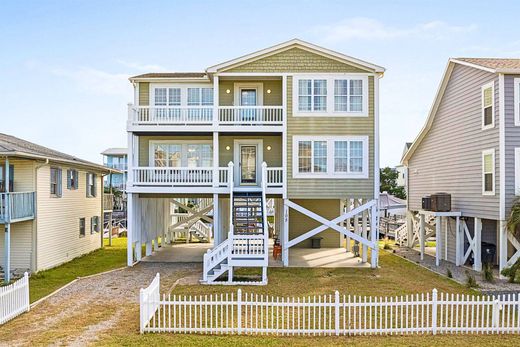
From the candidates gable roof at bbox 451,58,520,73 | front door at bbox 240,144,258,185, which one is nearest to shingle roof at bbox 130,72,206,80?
front door at bbox 240,144,258,185

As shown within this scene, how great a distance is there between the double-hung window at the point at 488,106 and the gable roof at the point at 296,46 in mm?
4204

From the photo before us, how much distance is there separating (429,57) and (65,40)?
20.7m

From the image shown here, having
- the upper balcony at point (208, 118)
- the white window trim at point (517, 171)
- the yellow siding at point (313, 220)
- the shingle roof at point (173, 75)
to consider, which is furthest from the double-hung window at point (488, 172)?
the shingle roof at point (173, 75)

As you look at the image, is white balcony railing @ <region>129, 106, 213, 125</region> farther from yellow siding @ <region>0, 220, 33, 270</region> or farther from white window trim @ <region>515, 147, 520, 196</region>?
white window trim @ <region>515, 147, 520, 196</region>

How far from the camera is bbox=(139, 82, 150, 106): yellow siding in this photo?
68.5 feet

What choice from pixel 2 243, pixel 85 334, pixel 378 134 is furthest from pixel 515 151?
pixel 2 243

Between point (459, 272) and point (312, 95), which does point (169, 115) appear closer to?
point (312, 95)

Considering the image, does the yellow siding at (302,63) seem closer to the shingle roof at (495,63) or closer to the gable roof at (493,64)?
the gable roof at (493,64)

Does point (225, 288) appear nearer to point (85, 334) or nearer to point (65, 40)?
point (85, 334)

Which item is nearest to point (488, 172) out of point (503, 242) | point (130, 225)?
point (503, 242)

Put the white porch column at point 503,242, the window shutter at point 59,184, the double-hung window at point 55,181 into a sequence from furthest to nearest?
the window shutter at point 59,184
the double-hung window at point 55,181
the white porch column at point 503,242

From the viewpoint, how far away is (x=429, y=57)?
2197 centimetres

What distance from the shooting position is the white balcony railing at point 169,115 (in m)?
19.0

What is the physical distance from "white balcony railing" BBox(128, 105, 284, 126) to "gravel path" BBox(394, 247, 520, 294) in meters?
9.30
